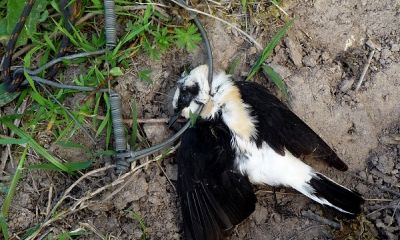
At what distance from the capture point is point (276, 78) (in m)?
4.02

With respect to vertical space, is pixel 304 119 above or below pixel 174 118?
above

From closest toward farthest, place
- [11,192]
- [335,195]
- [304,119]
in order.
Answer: [335,195] < [11,192] < [304,119]

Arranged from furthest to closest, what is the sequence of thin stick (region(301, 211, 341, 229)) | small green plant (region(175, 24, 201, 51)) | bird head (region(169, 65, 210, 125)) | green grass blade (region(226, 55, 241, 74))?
green grass blade (region(226, 55, 241, 74)) → small green plant (region(175, 24, 201, 51)) → bird head (region(169, 65, 210, 125)) → thin stick (region(301, 211, 341, 229))

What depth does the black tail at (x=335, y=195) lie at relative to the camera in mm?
3699

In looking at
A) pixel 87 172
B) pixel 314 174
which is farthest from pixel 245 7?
pixel 87 172

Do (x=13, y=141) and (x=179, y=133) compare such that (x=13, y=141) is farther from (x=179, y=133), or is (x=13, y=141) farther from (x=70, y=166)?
(x=179, y=133)

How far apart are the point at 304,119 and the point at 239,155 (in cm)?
58

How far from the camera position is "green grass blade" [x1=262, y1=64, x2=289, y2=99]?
4004 millimetres

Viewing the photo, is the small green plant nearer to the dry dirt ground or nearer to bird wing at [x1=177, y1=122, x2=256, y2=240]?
the dry dirt ground

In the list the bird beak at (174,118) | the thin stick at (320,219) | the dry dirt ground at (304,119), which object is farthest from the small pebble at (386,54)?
the bird beak at (174,118)

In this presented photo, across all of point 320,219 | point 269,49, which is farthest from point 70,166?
point 320,219

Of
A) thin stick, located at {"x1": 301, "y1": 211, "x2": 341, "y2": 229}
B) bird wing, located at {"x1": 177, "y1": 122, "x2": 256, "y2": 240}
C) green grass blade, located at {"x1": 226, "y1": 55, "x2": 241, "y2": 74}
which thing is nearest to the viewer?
bird wing, located at {"x1": 177, "y1": 122, "x2": 256, "y2": 240}

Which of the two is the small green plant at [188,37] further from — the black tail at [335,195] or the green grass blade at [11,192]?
the green grass blade at [11,192]

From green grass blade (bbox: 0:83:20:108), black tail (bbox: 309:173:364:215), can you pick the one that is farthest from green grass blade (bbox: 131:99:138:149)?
black tail (bbox: 309:173:364:215)
